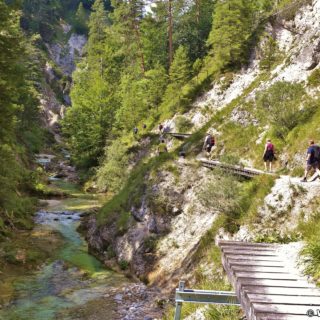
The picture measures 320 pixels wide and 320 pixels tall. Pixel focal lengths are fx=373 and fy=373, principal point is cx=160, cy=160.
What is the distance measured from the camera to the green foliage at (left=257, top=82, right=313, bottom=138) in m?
21.4

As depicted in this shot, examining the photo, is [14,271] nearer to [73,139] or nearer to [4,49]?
[4,49]

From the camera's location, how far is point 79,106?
2242 inches

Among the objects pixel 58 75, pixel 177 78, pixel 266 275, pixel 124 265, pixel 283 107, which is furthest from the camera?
pixel 58 75

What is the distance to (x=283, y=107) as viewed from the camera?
21.3 m

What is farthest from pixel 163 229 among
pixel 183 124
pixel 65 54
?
pixel 65 54

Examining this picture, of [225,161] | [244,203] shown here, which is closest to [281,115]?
[225,161]

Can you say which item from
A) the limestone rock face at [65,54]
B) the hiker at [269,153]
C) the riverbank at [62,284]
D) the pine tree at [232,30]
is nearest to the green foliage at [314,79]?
the hiker at [269,153]

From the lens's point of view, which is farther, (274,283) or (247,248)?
(247,248)

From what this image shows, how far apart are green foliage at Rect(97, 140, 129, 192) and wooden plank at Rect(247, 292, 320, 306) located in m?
33.5

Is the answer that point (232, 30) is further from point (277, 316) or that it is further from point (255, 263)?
point (277, 316)

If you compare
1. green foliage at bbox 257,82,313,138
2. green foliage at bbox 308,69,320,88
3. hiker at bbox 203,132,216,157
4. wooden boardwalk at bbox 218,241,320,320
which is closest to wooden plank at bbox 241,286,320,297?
wooden boardwalk at bbox 218,241,320,320

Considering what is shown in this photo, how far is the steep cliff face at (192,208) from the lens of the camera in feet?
46.0

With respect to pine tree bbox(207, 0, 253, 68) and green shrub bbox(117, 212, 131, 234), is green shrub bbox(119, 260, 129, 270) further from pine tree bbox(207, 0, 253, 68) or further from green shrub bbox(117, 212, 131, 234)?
pine tree bbox(207, 0, 253, 68)

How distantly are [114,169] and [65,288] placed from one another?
2202 cm
